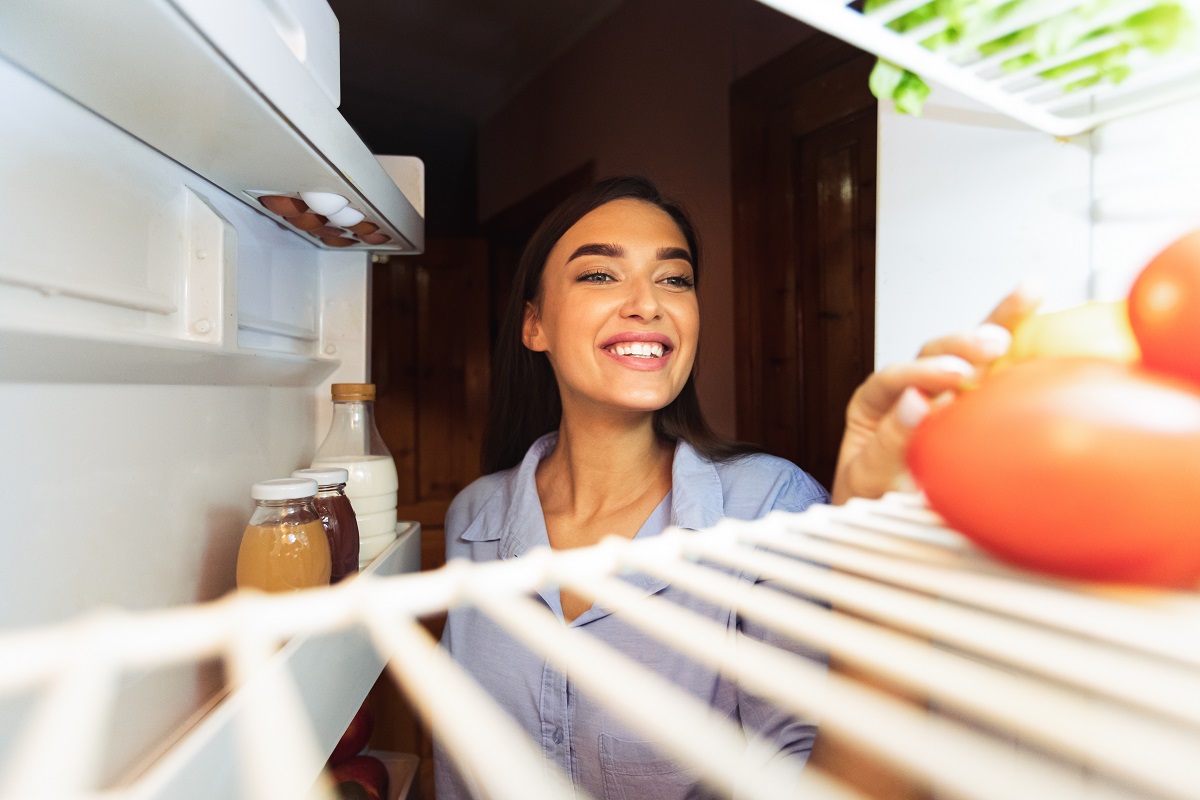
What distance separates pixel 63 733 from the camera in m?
0.17

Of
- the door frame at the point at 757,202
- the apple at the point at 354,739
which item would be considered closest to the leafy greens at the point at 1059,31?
the apple at the point at 354,739

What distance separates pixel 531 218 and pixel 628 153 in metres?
0.75

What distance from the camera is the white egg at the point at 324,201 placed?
768 millimetres

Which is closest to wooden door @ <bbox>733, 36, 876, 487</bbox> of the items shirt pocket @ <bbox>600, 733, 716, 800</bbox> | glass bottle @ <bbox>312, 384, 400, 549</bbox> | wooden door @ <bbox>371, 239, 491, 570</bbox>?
shirt pocket @ <bbox>600, 733, 716, 800</bbox>

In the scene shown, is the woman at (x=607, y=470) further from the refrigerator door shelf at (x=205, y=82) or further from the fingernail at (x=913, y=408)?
the fingernail at (x=913, y=408)

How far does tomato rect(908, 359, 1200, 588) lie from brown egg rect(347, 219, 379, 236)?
831mm

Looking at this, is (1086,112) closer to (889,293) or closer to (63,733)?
(889,293)

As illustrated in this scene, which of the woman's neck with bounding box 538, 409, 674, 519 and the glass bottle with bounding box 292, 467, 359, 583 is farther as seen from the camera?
the woman's neck with bounding box 538, 409, 674, 519

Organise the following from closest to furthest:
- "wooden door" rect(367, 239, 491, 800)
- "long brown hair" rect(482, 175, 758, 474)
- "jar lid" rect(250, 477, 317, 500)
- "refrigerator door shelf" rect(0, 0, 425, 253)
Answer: "refrigerator door shelf" rect(0, 0, 425, 253)
"jar lid" rect(250, 477, 317, 500)
"long brown hair" rect(482, 175, 758, 474)
"wooden door" rect(367, 239, 491, 800)

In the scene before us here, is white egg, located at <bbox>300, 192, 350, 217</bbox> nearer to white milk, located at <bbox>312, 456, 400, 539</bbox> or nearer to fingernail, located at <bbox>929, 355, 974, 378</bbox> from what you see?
white milk, located at <bbox>312, 456, 400, 539</bbox>

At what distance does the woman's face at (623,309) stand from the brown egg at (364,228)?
295 millimetres

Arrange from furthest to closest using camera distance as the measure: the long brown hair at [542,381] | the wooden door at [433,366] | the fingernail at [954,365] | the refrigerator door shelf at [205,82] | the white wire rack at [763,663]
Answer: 1. the wooden door at [433,366]
2. the long brown hair at [542,381]
3. the refrigerator door shelf at [205,82]
4. the fingernail at [954,365]
5. the white wire rack at [763,663]

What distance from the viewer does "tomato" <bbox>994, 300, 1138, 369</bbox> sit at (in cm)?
27

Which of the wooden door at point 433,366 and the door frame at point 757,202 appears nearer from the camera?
the door frame at point 757,202
